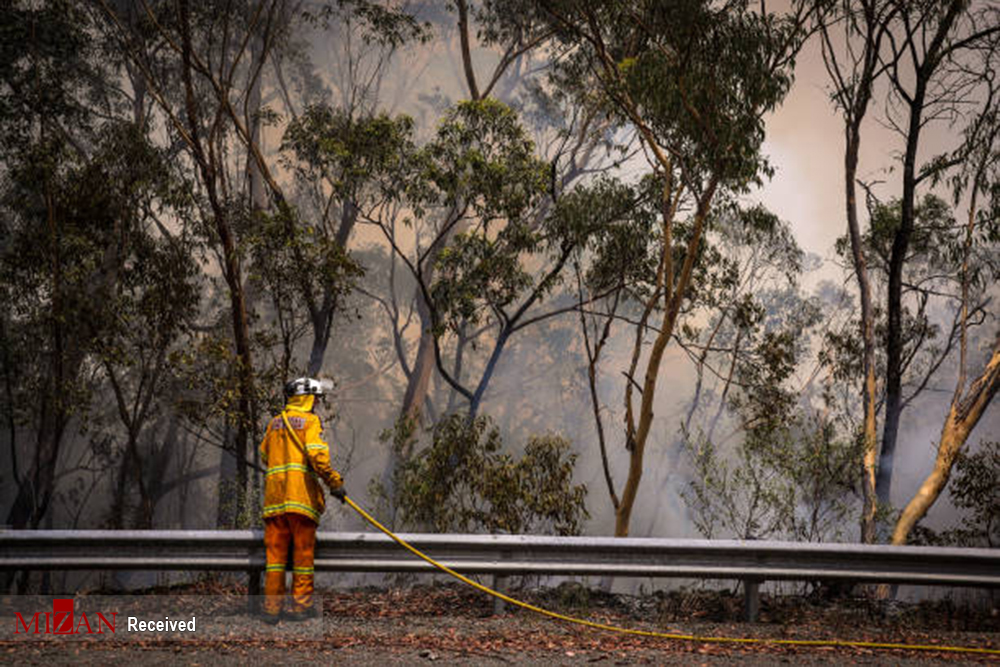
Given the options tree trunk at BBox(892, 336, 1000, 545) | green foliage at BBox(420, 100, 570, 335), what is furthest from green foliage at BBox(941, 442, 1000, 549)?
green foliage at BBox(420, 100, 570, 335)

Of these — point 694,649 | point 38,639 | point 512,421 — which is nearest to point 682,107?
point 694,649

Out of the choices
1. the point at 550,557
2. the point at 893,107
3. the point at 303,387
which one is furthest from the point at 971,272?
the point at 303,387

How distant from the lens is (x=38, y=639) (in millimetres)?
4574

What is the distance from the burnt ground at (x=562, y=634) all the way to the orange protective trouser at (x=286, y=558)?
0.16 metres

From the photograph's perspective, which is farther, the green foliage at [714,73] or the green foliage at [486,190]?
the green foliage at [486,190]

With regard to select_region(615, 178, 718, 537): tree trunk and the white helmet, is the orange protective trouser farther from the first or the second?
select_region(615, 178, 718, 537): tree trunk

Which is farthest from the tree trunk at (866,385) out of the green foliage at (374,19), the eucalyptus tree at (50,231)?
the eucalyptus tree at (50,231)

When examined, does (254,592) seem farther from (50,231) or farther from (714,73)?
(50,231)

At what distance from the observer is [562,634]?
16.4 feet

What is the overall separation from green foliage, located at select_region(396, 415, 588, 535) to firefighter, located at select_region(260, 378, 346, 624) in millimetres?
3102

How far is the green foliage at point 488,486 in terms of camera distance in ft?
29.2

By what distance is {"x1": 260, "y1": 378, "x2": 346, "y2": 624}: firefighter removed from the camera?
5.17 metres

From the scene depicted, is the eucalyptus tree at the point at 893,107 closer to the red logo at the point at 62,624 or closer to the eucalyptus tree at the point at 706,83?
the eucalyptus tree at the point at 706,83

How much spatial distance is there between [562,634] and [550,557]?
0.50 m
